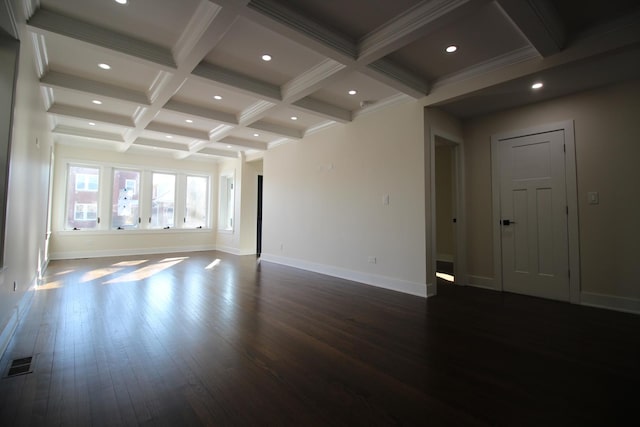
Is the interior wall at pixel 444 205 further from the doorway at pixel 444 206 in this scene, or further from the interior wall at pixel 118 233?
the interior wall at pixel 118 233

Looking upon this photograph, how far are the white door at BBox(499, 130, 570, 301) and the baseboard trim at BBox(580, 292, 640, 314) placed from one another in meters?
0.19

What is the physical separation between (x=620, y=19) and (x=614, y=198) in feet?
6.26

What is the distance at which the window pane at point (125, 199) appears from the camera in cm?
762

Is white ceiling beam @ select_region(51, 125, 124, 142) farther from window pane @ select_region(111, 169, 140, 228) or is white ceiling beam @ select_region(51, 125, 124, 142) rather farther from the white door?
the white door

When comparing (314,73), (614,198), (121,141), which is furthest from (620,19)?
(121,141)

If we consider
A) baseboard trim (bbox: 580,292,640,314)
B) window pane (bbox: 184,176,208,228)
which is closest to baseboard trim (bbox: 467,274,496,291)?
baseboard trim (bbox: 580,292,640,314)

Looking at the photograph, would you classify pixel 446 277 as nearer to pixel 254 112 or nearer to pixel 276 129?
pixel 276 129

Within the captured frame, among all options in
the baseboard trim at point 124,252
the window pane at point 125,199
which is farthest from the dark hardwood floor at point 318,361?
the window pane at point 125,199

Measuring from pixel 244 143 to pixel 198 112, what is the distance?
72.8 inches

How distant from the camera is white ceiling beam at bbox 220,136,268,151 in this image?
6.36 m

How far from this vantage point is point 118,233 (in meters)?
7.62

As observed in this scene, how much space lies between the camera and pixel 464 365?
6.75 feet

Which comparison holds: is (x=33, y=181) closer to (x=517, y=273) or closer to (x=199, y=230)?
(x=199, y=230)

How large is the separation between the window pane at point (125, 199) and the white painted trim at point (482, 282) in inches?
320
